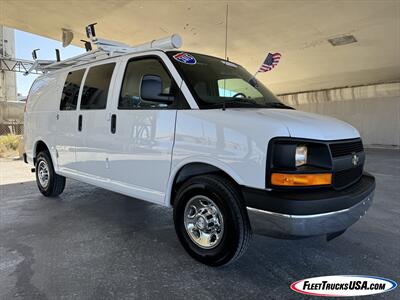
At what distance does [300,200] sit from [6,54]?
120 ft

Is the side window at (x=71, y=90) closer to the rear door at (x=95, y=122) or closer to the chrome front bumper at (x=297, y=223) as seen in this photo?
the rear door at (x=95, y=122)

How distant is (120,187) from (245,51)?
9.16 metres

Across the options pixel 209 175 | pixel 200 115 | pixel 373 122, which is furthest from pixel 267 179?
pixel 373 122

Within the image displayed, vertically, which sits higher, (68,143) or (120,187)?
(68,143)

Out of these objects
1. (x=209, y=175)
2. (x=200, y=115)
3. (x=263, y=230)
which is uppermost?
(x=200, y=115)

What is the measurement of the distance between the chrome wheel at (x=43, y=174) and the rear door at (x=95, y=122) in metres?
1.32

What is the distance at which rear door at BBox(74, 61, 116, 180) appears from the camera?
12.7 ft

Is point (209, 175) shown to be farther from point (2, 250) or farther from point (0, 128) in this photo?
point (0, 128)

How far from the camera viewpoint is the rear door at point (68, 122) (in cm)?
444

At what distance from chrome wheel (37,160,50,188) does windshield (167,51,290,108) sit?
10.9 feet

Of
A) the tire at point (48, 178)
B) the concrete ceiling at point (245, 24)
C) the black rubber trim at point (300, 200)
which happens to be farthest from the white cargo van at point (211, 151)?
the concrete ceiling at point (245, 24)

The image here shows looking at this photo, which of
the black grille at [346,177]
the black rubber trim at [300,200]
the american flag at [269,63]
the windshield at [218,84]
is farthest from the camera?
the american flag at [269,63]

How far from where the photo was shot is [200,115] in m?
2.90

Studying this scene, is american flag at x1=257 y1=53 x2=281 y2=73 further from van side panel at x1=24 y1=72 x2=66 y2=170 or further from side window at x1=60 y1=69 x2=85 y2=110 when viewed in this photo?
van side panel at x1=24 y1=72 x2=66 y2=170
